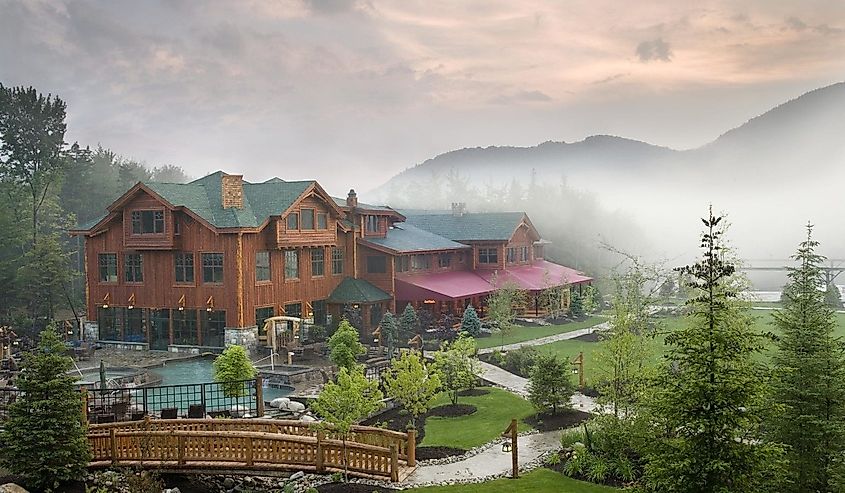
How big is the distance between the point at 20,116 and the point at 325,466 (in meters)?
43.8

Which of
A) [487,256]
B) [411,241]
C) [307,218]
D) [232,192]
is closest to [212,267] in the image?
[232,192]

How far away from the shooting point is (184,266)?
108 feet

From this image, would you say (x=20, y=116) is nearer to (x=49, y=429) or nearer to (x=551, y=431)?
(x=49, y=429)

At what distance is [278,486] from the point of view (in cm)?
1602

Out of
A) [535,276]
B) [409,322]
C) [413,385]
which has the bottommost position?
[409,322]

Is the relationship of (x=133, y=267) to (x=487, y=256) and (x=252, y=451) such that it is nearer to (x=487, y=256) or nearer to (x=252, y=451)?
(x=487, y=256)

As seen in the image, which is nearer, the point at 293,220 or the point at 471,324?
the point at 293,220

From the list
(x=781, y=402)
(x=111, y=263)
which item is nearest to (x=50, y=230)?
(x=111, y=263)

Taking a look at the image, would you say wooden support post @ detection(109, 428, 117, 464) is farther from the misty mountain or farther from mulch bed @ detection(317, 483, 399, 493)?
the misty mountain

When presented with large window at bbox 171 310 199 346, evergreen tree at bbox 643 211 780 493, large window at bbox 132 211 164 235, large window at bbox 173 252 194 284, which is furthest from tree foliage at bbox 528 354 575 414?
large window at bbox 132 211 164 235

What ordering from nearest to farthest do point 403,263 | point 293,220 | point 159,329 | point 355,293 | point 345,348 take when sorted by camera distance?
point 345,348, point 293,220, point 159,329, point 355,293, point 403,263

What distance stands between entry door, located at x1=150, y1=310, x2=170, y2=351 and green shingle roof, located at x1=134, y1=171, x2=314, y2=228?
4997 millimetres

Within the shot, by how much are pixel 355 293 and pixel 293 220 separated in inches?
194

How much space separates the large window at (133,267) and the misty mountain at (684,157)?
69114 millimetres
